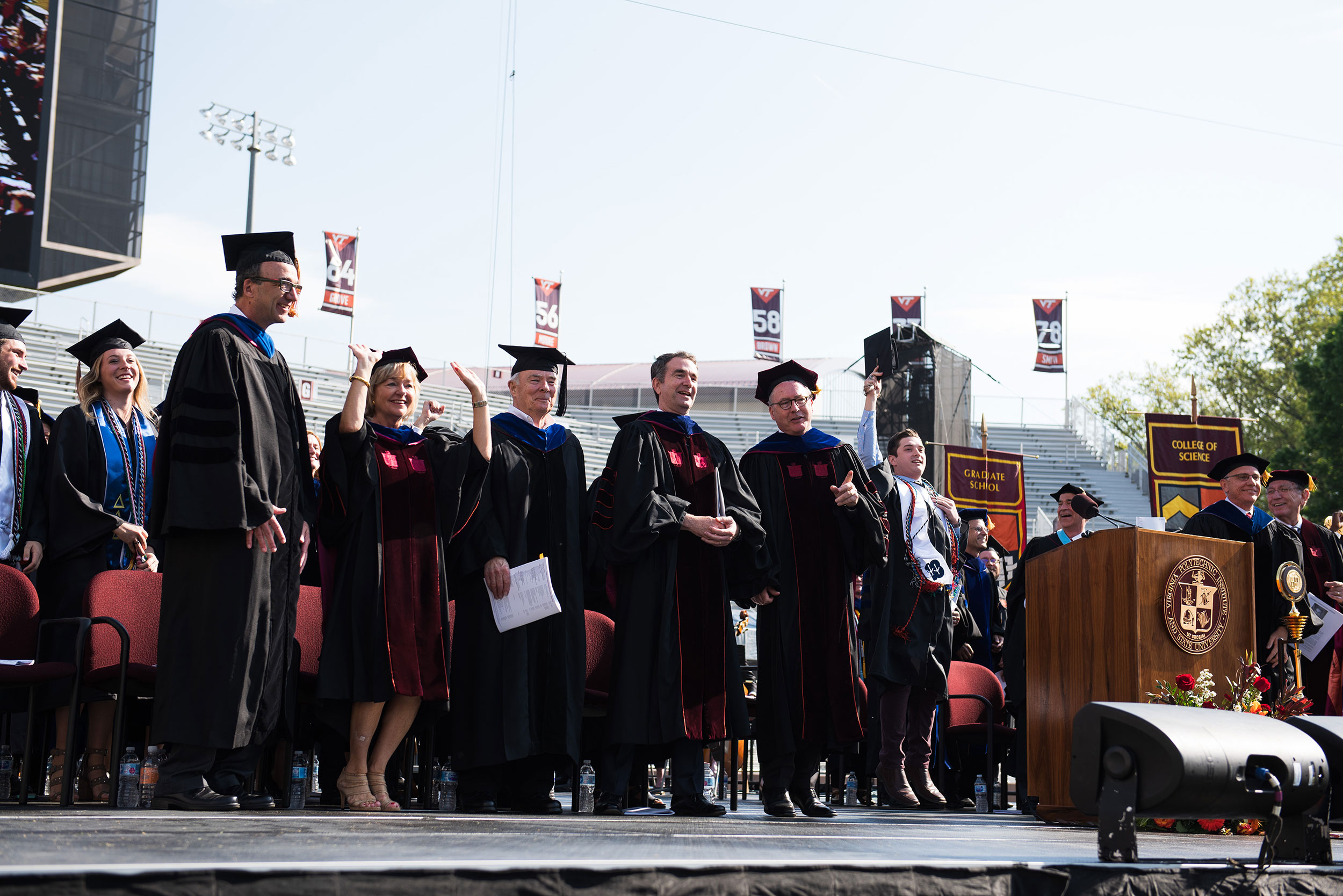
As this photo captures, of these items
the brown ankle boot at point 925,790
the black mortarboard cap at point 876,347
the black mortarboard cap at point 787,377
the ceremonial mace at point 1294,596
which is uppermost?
the black mortarboard cap at point 876,347

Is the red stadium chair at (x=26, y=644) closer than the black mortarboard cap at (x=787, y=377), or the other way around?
the red stadium chair at (x=26, y=644)

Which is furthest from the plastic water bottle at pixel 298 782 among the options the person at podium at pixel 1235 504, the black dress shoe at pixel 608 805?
the person at podium at pixel 1235 504

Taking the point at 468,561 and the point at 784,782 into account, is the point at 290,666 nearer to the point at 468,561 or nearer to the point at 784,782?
the point at 468,561

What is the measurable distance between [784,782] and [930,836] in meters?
1.60

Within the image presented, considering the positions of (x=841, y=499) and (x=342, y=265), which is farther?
(x=342, y=265)

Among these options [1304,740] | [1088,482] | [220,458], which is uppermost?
[1088,482]

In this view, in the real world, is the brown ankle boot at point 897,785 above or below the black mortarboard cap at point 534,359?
below

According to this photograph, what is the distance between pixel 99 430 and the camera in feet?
18.1

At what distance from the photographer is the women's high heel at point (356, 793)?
477 centimetres

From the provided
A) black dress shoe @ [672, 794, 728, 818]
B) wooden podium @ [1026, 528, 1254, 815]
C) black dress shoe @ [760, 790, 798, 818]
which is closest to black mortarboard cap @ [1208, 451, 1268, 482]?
wooden podium @ [1026, 528, 1254, 815]

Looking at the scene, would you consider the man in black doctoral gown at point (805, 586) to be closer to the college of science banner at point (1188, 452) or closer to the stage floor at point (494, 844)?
the stage floor at point (494, 844)

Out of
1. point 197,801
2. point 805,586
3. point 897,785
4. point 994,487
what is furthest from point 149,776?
point 994,487

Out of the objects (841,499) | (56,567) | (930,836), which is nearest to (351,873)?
(930,836)

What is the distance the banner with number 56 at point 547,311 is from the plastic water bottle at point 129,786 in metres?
29.8
